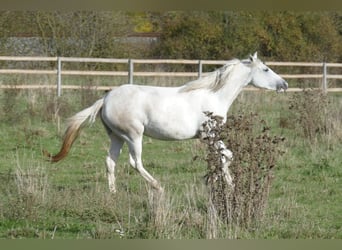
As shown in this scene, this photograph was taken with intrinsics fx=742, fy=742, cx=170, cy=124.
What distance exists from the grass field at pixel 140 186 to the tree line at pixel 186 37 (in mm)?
6452

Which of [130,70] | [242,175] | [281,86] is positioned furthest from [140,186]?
[130,70]

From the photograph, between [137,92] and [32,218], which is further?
[137,92]

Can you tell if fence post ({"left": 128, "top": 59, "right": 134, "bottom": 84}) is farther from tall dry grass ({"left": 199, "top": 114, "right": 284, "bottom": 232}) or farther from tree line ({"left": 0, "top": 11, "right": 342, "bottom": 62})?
tall dry grass ({"left": 199, "top": 114, "right": 284, "bottom": 232})

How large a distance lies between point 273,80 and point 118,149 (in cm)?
234

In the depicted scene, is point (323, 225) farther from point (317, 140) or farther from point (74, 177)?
point (317, 140)

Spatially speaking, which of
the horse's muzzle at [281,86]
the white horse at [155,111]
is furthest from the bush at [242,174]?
the horse's muzzle at [281,86]

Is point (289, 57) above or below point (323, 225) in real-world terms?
above

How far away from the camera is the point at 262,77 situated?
9555 mm

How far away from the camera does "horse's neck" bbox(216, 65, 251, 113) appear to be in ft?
29.1

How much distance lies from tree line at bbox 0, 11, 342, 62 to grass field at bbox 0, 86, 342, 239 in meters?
6.45

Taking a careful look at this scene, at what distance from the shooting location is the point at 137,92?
866 centimetres

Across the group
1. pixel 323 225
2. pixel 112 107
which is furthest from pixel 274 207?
pixel 112 107

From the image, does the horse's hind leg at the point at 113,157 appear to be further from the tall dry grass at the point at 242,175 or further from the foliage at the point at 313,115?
the foliage at the point at 313,115

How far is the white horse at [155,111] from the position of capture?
852cm
